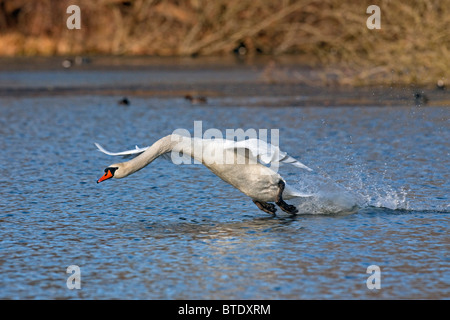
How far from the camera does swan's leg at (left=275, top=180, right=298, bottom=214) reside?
9.59 m

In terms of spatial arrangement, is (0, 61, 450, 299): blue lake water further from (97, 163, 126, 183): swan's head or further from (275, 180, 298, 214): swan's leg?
(97, 163, 126, 183): swan's head

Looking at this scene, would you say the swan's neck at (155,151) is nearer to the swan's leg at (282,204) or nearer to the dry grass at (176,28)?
the swan's leg at (282,204)

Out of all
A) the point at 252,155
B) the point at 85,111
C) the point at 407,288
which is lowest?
the point at 407,288

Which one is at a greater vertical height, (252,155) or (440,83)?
(440,83)

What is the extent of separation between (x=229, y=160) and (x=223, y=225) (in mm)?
718

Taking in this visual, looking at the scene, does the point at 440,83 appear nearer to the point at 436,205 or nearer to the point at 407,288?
the point at 436,205

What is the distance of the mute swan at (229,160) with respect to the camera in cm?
A: 931

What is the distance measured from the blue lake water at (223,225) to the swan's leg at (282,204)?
11cm

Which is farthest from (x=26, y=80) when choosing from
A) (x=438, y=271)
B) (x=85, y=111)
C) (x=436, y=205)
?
(x=438, y=271)

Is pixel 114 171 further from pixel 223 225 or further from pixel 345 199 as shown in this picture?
pixel 345 199

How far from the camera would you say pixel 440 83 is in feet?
85.9

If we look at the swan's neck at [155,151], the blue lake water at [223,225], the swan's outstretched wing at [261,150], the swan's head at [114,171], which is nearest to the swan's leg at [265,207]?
the blue lake water at [223,225]

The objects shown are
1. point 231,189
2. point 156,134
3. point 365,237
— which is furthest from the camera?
point 156,134

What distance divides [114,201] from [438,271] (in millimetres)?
4812
